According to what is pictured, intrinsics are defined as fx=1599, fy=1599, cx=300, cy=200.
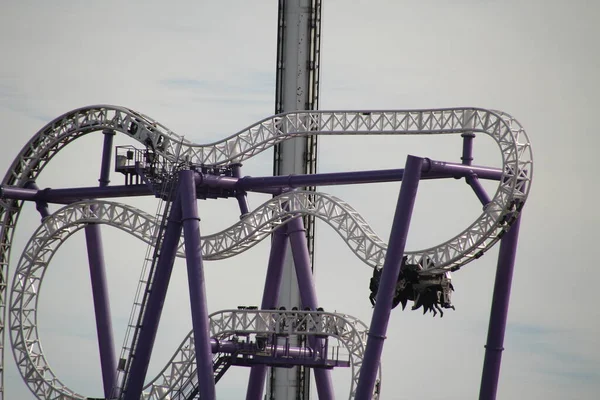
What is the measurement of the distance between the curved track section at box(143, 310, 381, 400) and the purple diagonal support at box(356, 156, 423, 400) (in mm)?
3551

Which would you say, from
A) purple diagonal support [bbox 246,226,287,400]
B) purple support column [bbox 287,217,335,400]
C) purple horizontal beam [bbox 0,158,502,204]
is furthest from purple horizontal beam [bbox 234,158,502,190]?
purple diagonal support [bbox 246,226,287,400]

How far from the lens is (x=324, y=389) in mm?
55188

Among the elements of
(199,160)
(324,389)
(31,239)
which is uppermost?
(199,160)

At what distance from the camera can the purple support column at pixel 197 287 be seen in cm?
4997

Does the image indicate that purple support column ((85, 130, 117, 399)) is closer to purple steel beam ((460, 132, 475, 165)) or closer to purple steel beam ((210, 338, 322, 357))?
purple steel beam ((210, 338, 322, 357))

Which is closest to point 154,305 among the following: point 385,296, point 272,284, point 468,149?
point 272,284

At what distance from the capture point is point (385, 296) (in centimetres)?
4603

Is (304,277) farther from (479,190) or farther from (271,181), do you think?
(479,190)

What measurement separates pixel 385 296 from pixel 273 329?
676 cm

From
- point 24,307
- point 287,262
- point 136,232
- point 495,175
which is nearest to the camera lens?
point 495,175

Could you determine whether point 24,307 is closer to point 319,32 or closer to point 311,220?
point 311,220

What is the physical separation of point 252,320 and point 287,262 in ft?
44.5

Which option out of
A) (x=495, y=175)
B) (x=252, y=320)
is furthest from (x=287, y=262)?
(x=495, y=175)

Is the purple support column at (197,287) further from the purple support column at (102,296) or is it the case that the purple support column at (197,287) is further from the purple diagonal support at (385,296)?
the purple support column at (102,296)
